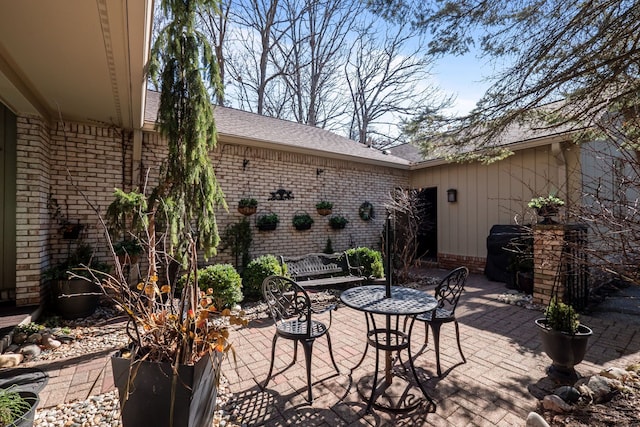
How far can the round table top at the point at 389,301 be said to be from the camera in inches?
91.5

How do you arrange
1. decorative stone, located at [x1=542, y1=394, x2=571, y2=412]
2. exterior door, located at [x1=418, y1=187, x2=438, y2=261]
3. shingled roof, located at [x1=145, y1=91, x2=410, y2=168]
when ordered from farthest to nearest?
exterior door, located at [x1=418, y1=187, x2=438, y2=261], shingled roof, located at [x1=145, y1=91, x2=410, y2=168], decorative stone, located at [x1=542, y1=394, x2=571, y2=412]

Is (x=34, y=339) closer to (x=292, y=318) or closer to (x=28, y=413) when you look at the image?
(x=28, y=413)

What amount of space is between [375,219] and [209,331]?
23.3 feet

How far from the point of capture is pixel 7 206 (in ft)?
14.6

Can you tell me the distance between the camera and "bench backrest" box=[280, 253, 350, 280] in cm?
573

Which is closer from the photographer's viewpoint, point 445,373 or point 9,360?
point 445,373

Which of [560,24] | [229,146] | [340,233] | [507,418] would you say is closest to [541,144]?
[560,24]

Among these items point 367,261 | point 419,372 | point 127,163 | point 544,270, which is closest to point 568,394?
point 419,372

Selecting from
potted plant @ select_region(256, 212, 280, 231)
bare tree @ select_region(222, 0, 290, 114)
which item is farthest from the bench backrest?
bare tree @ select_region(222, 0, 290, 114)

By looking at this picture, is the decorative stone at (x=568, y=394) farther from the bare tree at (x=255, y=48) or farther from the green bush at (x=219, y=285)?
the bare tree at (x=255, y=48)

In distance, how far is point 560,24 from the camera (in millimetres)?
3035

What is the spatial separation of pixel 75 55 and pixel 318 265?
482 cm

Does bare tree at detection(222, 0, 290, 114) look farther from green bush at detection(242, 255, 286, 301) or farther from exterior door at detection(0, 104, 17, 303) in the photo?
green bush at detection(242, 255, 286, 301)

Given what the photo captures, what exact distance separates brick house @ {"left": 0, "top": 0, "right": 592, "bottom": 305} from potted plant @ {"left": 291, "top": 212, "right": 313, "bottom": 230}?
15 cm
